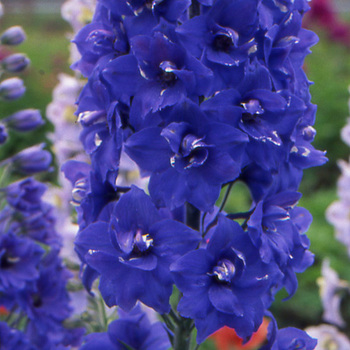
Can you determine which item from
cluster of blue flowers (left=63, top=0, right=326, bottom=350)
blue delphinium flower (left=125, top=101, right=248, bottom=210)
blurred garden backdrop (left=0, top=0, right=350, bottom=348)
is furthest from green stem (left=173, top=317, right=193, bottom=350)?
blurred garden backdrop (left=0, top=0, right=350, bottom=348)

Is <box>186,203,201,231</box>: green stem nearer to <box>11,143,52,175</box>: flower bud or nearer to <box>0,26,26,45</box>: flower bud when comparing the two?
<box>11,143,52,175</box>: flower bud

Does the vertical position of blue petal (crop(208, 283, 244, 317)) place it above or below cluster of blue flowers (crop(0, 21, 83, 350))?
above

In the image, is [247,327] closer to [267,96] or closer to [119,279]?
[119,279]

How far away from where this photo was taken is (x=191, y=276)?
1.02 meters

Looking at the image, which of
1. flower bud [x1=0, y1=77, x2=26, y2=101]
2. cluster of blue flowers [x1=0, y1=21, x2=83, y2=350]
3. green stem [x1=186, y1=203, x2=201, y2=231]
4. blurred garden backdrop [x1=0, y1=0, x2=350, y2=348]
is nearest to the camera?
green stem [x1=186, y1=203, x2=201, y2=231]

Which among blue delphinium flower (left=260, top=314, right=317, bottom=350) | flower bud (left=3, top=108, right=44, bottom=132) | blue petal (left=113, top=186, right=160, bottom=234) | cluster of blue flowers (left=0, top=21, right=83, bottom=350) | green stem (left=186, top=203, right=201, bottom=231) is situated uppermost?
blue petal (left=113, top=186, right=160, bottom=234)

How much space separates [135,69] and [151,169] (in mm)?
174

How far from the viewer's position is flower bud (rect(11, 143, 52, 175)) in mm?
1656

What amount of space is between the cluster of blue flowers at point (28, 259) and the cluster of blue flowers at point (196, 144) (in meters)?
0.47

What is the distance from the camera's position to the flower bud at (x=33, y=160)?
1.66 meters

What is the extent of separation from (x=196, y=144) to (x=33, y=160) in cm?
78

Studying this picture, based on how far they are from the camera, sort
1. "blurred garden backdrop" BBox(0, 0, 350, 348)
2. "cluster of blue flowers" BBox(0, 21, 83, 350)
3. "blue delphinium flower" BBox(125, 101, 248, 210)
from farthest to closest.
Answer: "blurred garden backdrop" BBox(0, 0, 350, 348) → "cluster of blue flowers" BBox(0, 21, 83, 350) → "blue delphinium flower" BBox(125, 101, 248, 210)

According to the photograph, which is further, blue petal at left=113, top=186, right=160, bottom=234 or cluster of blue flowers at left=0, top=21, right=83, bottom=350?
cluster of blue flowers at left=0, top=21, right=83, bottom=350

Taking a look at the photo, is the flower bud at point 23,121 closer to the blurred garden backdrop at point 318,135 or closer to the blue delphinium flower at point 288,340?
the blurred garden backdrop at point 318,135
